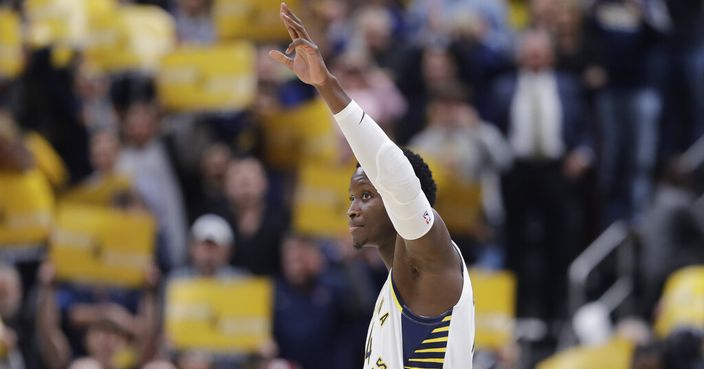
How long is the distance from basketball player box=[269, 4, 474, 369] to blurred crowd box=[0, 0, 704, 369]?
4.83 meters

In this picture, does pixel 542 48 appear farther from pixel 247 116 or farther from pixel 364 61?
pixel 247 116

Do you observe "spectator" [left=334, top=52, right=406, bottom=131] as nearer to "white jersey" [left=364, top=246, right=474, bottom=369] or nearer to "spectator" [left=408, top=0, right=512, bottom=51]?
"spectator" [left=408, top=0, right=512, bottom=51]

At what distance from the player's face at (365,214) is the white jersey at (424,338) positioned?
23 cm

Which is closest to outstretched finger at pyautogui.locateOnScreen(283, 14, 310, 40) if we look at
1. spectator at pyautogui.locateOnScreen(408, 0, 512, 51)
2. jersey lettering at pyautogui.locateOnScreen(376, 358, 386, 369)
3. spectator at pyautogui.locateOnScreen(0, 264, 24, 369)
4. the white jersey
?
the white jersey

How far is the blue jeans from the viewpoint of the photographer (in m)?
13.0

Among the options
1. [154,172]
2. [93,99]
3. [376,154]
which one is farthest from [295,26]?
[93,99]

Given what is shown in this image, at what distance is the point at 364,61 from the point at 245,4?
1.24 m

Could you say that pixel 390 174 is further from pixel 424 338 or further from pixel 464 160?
pixel 464 160

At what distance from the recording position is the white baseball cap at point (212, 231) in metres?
10.6

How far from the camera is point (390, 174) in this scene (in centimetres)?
482

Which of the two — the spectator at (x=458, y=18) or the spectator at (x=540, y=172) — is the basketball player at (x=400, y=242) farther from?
the spectator at (x=458, y=18)

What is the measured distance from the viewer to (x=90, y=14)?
519 inches

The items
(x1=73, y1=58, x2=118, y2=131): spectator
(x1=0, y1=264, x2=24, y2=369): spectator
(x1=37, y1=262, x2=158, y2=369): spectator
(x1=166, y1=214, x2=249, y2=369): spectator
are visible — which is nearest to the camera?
(x1=0, y1=264, x2=24, y2=369): spectator

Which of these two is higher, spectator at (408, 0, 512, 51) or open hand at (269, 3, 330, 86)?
spectator at (408, 0, 512, 51)
